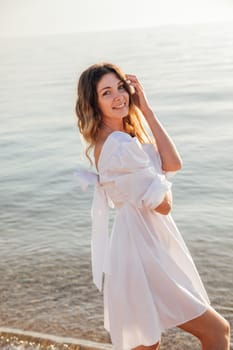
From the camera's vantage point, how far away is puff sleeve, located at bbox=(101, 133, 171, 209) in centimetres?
349

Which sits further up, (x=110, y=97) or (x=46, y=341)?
(x=110, y=97)

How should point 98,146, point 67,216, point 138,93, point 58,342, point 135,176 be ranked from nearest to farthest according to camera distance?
point 135,176 → point 98,146 → point 138,93 → point 58,342 → point 67,216

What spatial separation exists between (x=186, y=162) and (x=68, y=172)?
7.66 ft

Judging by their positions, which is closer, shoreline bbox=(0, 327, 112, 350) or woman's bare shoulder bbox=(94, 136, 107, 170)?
woman's bare shoulder bbox=(94, 136, 107, 170)

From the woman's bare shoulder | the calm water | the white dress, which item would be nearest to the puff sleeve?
the white dress

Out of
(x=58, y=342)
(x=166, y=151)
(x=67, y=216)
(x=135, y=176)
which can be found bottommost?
(x=58, y=342)

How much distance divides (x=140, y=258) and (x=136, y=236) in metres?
0.13

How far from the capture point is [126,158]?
3.51 m

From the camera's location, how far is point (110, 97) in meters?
3.72

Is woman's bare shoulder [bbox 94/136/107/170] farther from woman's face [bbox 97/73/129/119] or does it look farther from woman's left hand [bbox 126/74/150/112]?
woman's left hand [bbox 126/74/150/112]

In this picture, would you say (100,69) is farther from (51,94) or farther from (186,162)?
(51,94)

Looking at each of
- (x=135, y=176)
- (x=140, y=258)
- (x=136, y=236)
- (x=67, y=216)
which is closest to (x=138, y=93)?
(x=135, y=176)

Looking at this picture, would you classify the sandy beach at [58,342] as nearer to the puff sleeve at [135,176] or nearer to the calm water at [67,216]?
the calm water at [67,216]

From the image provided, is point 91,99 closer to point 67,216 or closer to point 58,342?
point 58,342
